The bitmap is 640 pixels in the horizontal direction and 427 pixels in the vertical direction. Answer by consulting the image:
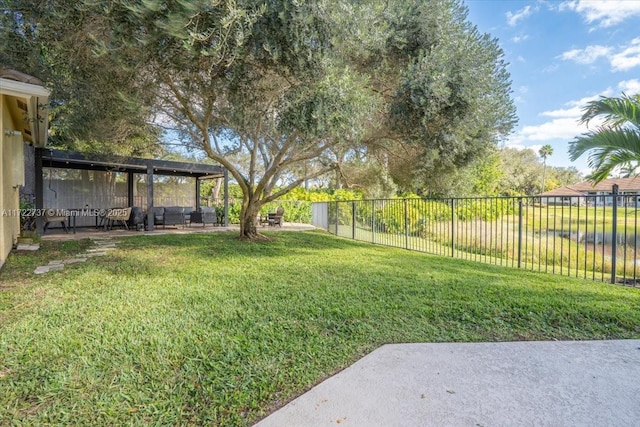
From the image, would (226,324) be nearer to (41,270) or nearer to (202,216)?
(41,270)

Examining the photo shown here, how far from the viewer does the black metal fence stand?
23.8 ft

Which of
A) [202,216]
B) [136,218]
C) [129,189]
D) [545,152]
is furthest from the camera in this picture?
[545,152]

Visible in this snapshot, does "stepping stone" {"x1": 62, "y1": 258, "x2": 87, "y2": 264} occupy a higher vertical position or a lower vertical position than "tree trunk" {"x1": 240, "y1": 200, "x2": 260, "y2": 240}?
lower

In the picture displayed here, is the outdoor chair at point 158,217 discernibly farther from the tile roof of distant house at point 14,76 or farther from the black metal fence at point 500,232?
the tile roof of distant house at point 14,76

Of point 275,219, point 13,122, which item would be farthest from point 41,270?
point 275,219

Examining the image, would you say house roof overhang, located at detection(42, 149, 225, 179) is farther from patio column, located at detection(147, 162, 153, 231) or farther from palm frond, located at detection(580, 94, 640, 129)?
palm frond, located at detection(580, 94, 640, 129)

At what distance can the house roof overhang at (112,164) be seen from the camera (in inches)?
464

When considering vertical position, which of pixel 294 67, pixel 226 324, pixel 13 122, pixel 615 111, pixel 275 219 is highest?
pixel 294 67

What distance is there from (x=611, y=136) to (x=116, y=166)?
16.4 m

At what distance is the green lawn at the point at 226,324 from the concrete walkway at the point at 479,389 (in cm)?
24

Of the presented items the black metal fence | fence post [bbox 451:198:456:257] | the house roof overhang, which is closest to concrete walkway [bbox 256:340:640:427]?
the black metal fence

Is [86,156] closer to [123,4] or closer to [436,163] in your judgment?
[123,4]

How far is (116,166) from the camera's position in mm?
14305

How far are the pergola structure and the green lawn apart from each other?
566 centimetres
